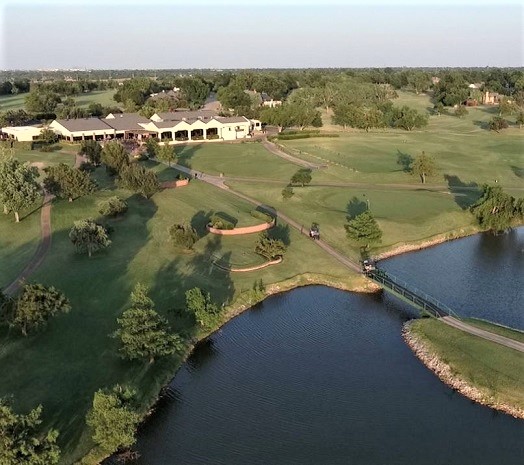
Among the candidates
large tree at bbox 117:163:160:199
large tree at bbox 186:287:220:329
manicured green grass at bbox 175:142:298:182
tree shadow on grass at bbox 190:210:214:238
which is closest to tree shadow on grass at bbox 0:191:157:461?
large tree at bbox 186:287:220:329

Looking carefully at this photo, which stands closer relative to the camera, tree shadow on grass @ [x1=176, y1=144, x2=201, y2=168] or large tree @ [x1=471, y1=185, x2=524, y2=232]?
large tree @ [x1=471, y1=185, x2=524, y2=232]

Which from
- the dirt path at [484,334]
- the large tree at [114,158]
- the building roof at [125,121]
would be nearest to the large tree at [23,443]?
the dirt path at [484,334]

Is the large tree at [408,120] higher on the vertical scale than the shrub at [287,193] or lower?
higher

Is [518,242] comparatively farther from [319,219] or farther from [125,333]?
[125,333]

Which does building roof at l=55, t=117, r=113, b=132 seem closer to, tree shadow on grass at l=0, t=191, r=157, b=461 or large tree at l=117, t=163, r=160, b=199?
large tree at l=117, t=163, r=160, b=199

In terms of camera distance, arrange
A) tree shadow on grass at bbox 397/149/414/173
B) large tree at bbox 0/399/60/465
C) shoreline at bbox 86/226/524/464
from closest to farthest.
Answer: large tree at bbox 0/399/60/465
shoreline at bbox 86/226/524/464
tree shadow on grass at bbox 397/149/414/173

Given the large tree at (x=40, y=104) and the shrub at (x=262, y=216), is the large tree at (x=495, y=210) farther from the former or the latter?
the large tree at (x=40, y=104)

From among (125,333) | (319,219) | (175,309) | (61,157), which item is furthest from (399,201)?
(61,157)
